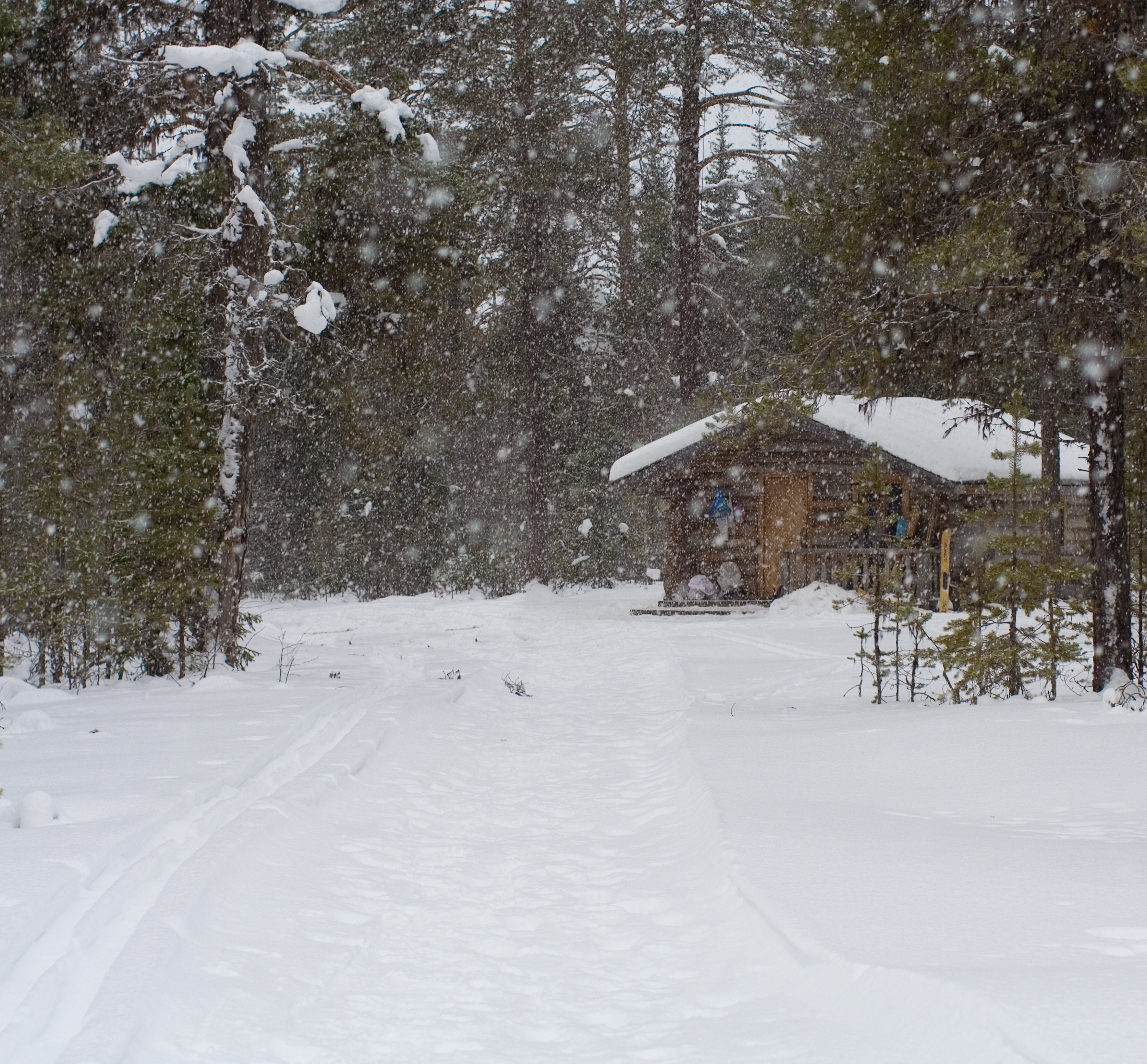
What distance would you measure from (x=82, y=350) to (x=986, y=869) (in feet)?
43.3

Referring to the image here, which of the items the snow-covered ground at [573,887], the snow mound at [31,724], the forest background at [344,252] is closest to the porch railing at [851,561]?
the forest background at [344,252]

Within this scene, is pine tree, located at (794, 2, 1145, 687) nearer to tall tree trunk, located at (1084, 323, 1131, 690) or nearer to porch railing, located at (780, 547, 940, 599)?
tall tree trunk, located at (1084, 323, 1131, 690)

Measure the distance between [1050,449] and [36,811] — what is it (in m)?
20.5

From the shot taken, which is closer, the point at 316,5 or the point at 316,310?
the point at 316,310

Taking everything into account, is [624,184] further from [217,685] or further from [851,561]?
[217,685]

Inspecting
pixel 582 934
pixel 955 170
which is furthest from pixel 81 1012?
pixel 955 170

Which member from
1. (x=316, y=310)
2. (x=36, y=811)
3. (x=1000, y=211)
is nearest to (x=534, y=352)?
(x=316, y=310)

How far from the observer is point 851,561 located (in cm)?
1980

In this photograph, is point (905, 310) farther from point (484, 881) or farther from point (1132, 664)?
point (484, 881)

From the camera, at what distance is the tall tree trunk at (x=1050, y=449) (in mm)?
9656

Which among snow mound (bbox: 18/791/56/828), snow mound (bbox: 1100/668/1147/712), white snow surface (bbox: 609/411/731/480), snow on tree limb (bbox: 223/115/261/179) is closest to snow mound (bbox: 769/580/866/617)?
white snow surface (bbox: 609/411/731/480)

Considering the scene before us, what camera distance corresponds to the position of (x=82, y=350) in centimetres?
1383

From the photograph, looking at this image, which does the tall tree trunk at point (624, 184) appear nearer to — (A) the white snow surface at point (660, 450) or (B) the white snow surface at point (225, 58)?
(A) the white snow surface at point (660, 450)

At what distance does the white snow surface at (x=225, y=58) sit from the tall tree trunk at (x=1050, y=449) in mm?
8277
